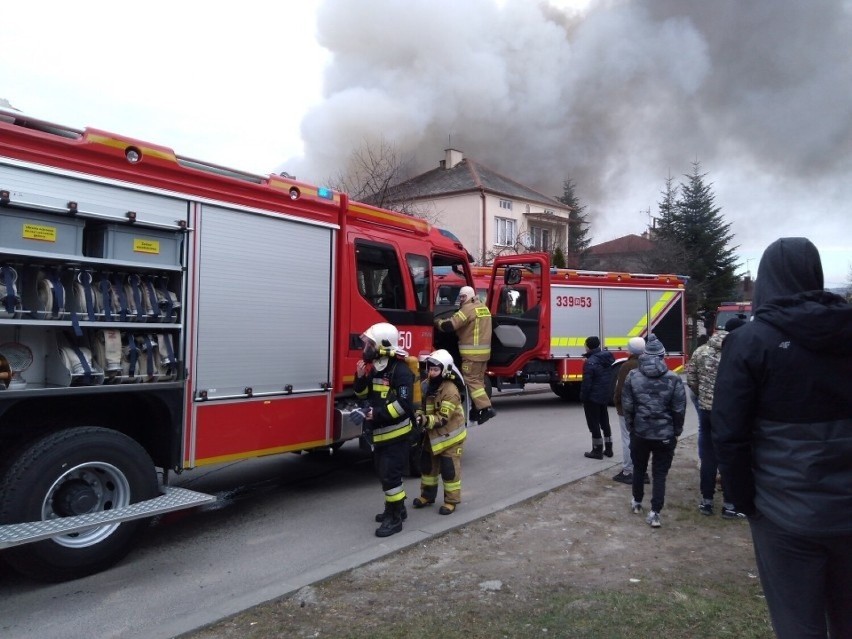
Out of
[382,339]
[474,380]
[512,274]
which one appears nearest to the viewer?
[382,339]

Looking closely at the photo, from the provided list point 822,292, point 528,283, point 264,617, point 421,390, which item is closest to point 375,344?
point 421,390

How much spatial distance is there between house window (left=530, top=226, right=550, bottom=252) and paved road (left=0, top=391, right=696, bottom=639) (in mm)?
26377

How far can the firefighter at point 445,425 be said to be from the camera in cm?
542

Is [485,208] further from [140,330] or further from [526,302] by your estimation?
[140,330]

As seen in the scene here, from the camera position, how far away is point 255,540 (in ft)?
16.2

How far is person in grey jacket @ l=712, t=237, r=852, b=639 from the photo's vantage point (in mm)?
2082

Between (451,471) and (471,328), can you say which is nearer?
(451,471)

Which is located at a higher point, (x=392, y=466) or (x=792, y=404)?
(x=792, y=404)

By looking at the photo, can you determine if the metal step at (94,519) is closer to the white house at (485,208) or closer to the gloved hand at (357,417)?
the gloved hand at (357,417)

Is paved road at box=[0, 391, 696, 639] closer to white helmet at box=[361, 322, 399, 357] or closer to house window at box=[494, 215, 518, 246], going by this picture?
white helmet at box=[361, 322, 399, 357]

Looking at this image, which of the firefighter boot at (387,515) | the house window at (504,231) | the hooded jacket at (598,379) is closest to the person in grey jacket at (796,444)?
the firefighter boot at (387,515)

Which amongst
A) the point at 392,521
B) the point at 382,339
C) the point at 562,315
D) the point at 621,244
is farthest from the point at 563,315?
the point at 621,244

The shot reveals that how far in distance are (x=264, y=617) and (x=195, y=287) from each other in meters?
2.26

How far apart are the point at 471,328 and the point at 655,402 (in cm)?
250
